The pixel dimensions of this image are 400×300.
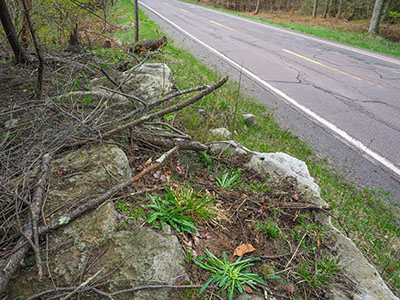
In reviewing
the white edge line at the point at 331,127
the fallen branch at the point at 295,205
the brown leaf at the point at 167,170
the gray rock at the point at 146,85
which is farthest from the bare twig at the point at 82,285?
the white edge line at the point at 331,127

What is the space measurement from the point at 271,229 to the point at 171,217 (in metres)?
0.89

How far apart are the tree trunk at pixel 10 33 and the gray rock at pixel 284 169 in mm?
4461

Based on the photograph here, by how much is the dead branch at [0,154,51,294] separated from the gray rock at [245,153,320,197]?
7.09ft

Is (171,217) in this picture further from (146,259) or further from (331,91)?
(331,91)

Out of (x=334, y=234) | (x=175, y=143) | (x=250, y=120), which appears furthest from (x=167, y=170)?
(x=250, y=120)

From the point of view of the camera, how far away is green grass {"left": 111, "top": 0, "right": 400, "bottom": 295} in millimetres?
2920

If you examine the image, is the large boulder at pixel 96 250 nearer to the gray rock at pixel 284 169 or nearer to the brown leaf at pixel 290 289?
the brown leaf at pixel 290 289

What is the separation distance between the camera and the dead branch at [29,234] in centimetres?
167

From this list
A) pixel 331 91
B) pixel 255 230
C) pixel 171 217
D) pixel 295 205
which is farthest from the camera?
pixel 331 91

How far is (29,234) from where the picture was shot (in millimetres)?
1885

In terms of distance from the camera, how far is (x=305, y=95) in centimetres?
661

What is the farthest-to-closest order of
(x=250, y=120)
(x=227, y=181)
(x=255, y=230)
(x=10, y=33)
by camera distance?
(x=250, y=120), (x=10, y=33), (x=227, y=181), (x=255, y=230)

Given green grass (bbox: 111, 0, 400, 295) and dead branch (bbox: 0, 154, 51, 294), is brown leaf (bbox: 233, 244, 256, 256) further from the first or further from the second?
dead branch (bbox: 0, 154, 51, 294)

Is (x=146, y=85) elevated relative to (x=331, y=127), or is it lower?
elevated
